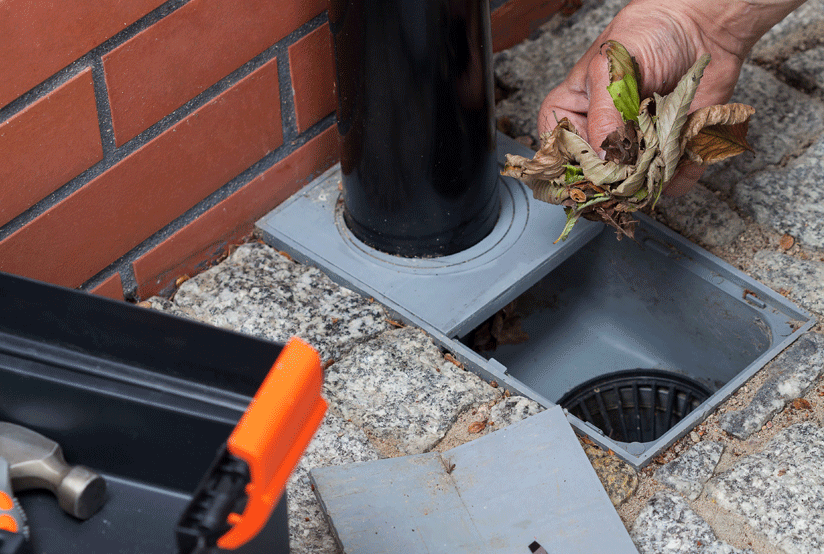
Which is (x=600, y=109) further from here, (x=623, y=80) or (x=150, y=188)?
(x=150, y=188)

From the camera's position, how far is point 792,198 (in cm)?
185

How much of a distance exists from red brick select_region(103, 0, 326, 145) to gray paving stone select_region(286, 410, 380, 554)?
60 centimetres

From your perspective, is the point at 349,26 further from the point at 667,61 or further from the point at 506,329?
the point at 506,329

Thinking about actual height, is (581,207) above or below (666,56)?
below

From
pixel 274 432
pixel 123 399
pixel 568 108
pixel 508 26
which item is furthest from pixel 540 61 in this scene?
pixel 274 432

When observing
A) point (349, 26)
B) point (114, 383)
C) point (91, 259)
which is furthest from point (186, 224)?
point (114, 383)

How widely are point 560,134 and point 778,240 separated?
0.59m

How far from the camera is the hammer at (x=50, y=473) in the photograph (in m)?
0.92

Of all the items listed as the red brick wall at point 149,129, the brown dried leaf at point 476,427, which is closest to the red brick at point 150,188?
the red brick wall at point 149,129

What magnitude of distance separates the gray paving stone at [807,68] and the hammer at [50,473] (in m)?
1.81

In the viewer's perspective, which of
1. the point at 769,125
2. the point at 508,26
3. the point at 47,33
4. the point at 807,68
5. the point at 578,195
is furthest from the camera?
the point at 508,26

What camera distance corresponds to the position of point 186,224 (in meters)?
1.70

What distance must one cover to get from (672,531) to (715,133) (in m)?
0.67

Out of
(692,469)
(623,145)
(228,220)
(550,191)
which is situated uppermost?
(623,145)
